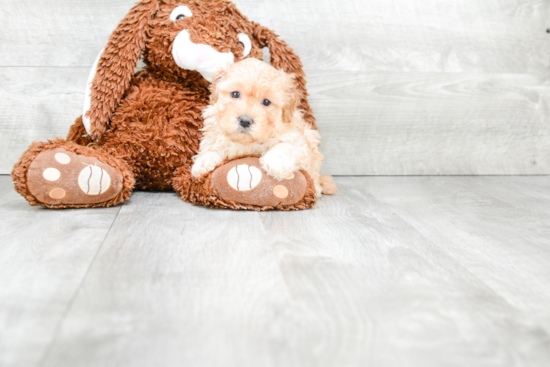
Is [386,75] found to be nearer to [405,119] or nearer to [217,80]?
[405,119]

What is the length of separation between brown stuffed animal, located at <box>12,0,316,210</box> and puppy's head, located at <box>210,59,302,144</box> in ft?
0.23

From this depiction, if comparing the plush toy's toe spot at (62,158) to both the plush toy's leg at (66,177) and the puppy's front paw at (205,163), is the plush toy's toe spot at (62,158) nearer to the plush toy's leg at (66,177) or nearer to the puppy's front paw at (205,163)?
the plush toy's leg at (66,177)

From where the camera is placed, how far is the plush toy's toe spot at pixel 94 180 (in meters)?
0.88

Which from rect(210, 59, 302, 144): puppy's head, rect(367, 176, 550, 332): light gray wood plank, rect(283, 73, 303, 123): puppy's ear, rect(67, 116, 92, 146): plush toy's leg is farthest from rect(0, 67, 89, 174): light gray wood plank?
rect(367, 176, 550, 332): light gray wood plank

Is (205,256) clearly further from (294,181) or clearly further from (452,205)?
(452,205)

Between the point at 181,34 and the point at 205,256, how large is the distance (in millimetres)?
571

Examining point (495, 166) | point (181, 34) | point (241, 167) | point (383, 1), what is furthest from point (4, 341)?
point (495, 166)

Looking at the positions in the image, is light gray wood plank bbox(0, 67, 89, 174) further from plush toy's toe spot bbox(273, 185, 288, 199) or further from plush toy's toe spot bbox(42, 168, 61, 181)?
plush toy's toe spot bbox(273, 185, 288, 199)

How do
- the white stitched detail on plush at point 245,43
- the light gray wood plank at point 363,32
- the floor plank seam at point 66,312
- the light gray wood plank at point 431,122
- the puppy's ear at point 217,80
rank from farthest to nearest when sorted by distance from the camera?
the light gray wood plank at point 431,122 < the light gray wood plank at point 363,32 < the white stitched detail on plush at point 245,43 < the puppy's ear at point 217,80 < the floor plank seam at point 66,312

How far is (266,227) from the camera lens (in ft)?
2.77

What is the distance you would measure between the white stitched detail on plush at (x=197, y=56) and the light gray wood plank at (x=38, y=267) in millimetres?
374

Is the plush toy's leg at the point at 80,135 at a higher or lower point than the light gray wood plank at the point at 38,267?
higher

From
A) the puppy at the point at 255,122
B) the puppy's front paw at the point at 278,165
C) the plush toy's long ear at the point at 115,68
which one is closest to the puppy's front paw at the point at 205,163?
the puppy at the point at 255,122

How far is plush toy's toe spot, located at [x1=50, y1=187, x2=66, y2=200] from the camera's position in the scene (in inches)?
34.0
